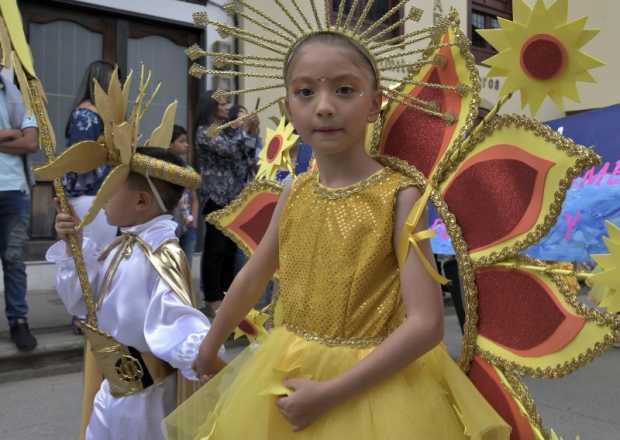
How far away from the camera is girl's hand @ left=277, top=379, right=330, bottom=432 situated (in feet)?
3.93

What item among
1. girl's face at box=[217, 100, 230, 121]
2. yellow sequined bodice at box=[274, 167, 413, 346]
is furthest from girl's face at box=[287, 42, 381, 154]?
girl's face at box=[217, 100, 230, 121]

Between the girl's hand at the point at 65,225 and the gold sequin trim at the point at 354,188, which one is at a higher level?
the gold sequin trim at the point at 354,188

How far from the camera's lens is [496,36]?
1240mm

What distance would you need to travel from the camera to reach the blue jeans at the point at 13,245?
3824 mm

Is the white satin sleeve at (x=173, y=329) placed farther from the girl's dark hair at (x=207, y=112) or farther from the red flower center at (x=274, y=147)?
the girl's dark hair at (x=207, y=112)

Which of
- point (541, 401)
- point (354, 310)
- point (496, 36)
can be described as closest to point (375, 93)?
point (496, 36)

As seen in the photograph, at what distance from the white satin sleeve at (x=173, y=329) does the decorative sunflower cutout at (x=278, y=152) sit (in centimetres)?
53

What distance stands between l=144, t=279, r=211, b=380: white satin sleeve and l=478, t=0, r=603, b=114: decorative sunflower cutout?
98 centimetres

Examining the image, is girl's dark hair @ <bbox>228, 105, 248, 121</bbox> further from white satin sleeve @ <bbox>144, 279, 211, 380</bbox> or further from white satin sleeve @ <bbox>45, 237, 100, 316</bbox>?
white satin sleeve @ <bbox>144, 279, 211, 380</bbox>

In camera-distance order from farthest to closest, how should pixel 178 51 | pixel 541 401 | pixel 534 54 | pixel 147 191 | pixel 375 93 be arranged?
pixel 178 51 → pixel 541 401 → pixel 147 191 → pixel 375 93 → pixel 534 54

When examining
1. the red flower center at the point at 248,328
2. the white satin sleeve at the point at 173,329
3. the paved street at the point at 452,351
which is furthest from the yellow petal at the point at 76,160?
the paved street at the point at 452,351

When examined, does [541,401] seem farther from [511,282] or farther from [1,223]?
[1,223]

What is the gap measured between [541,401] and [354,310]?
2.77m

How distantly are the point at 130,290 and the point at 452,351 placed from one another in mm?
1520
